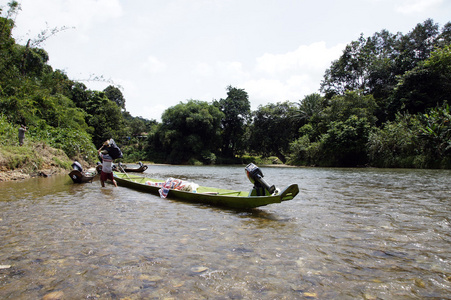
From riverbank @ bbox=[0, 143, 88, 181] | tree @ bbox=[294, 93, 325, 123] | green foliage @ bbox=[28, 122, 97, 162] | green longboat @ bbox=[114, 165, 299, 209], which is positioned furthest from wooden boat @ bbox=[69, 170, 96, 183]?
tree @ bbox=[294, 93, 325, 123]

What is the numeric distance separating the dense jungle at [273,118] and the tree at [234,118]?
20 cm

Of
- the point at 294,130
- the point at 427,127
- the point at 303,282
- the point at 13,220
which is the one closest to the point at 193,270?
the point at 303,282

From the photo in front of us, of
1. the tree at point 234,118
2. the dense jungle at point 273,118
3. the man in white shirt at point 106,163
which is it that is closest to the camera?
the man in white shirt at point 106,163

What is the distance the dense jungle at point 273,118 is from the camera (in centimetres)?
1630

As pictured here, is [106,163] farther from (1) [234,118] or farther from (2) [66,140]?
(1) [234,118]

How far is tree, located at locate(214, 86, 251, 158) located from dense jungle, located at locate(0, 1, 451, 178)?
0.20 metres

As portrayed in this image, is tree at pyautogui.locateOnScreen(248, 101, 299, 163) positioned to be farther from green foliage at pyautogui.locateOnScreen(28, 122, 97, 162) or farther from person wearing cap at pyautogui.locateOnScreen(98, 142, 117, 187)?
person wearing cap at pyautogui.locateOnScreen(98, 142, 117, 187)

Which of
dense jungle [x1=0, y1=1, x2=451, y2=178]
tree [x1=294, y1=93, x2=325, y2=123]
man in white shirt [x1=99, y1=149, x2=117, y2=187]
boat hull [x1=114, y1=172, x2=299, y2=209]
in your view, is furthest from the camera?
tree [x1=294, y1=93, x2=325, y2=123]

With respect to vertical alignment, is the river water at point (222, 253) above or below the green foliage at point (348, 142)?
below

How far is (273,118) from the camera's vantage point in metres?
45.7

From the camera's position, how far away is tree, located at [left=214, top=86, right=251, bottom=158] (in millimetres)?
49125

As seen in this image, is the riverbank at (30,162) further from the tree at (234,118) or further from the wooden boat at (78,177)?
the tree at (234,118)

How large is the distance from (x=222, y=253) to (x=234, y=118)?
46647 mm

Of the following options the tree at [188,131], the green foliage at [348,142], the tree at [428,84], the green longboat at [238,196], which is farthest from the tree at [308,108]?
the green longboat at [238,196]
